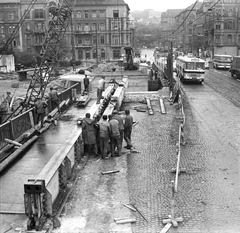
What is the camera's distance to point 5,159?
13.4 metres

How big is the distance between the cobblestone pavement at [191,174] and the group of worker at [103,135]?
1003mm

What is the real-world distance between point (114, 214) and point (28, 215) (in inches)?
87.4

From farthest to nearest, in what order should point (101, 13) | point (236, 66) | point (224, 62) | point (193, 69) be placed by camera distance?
point (101, 13), point (224, 62), point (236, 66), point (193, 69)

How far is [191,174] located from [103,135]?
356cm

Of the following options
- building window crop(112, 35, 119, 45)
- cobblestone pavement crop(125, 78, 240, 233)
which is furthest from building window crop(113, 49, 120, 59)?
cobblestone pavement crop(125, 78, 240, 233)

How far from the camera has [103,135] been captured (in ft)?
45.2

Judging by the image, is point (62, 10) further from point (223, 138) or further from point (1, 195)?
point (1, 195)

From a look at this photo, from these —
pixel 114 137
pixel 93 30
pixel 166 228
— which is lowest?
pixel 166 228

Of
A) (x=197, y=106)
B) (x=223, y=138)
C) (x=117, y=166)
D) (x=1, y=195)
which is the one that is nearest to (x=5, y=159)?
(x=1, y=195)

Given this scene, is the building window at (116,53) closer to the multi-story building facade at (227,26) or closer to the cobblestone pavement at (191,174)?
the multi-story building facade at (227,26)

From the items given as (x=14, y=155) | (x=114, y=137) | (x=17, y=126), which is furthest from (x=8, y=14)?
(x=114, y=137)

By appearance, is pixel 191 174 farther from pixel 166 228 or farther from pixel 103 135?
pixel 166 228

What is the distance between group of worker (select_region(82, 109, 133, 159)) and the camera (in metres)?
13.9

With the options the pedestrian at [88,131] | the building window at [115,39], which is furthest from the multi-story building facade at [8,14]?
the pedestrian at [88,131]
